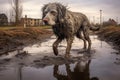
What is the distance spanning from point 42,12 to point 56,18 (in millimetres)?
575

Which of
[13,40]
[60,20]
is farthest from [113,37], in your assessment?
[60,20]

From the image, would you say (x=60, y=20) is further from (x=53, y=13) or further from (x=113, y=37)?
(x=113, y=37)

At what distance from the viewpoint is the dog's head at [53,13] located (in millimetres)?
8777

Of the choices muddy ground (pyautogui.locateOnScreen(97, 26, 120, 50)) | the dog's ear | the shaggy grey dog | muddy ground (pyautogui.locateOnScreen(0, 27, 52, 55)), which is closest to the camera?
the shaggy grey dog

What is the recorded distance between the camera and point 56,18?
30.4 ft

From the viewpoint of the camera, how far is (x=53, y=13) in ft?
29.8

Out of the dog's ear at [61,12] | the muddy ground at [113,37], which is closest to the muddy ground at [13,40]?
the dog's ear at [61,12]

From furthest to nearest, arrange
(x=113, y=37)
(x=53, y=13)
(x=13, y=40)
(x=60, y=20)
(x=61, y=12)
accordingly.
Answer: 1. (x=113, y=37)
2. (x=13, y=40)
3. (x=60, y=20)
4. (x=61, y=12)
5. (x=53, y=13)

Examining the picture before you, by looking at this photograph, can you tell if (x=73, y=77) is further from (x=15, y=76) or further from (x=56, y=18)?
(x=56, y=18)

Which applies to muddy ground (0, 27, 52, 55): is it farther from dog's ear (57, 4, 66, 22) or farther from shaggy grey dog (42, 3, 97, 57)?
dog's ear (57, 4, 66, 22)

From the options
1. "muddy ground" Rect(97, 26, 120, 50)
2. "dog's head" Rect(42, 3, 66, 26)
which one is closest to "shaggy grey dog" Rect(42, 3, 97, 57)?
"dog's head" Rect(42, 3, 66, 26)

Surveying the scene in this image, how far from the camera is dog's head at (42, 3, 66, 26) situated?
8777 millimetres

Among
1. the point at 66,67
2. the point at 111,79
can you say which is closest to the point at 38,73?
the point at 66,67

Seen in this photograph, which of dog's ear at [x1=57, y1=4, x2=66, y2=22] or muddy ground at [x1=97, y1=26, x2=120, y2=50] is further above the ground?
dog's ear at [x1=57, y1=4, x2=66, y2=22]
